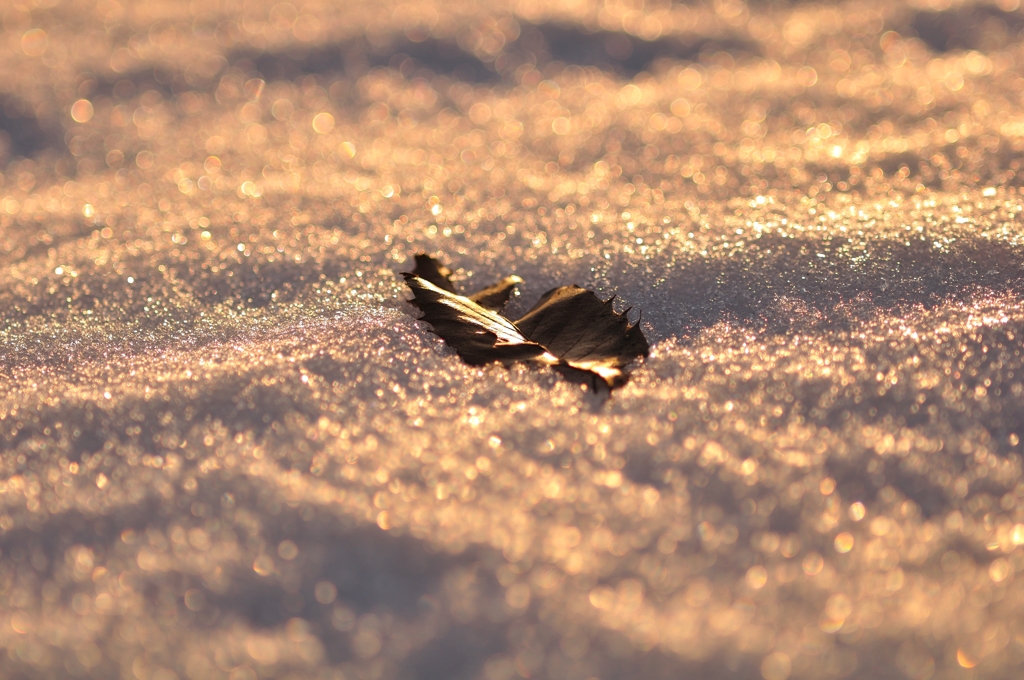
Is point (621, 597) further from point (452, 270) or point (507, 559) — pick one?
point (452, 270)

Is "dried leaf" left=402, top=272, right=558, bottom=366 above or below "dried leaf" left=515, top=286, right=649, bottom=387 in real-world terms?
below

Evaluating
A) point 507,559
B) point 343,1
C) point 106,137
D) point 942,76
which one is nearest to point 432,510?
point 507,559

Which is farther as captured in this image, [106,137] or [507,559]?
[106,137]

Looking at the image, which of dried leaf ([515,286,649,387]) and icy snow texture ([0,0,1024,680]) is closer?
icy snow texture ([0,0,1024,680])

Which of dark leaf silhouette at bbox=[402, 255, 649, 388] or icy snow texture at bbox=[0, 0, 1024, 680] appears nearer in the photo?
icy snow texture at bbox=[0, 0, 1024, 680]
